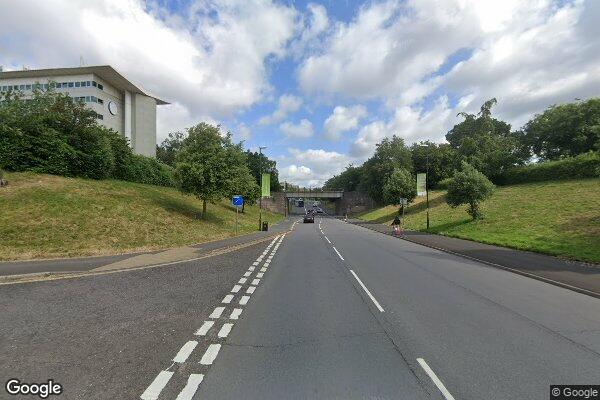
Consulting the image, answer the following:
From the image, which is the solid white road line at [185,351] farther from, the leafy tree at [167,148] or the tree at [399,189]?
the leafy tree at [167,148]

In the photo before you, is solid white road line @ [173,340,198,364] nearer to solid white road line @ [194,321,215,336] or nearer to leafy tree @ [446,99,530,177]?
solid white road line @ [194,321,215,336]

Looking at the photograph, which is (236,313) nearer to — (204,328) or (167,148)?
(204,328)

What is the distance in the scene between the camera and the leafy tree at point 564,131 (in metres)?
54.9

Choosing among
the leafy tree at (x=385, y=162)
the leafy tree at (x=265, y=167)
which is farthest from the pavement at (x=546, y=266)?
the leafy tree at (x=265, y=167)

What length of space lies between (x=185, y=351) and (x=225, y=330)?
102 cm

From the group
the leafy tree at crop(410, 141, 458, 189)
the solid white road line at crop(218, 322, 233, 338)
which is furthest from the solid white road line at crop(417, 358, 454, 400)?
the leafy tree at crop(410, 141, 458, 189)

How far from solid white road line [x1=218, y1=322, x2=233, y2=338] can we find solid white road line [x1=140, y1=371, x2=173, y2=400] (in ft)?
4.81

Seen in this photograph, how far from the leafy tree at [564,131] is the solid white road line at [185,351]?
66797mm

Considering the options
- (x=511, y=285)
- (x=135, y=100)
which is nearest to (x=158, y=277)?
(x=511, y=285)

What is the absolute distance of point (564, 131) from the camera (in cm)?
5916

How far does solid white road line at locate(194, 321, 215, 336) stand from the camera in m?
5.79

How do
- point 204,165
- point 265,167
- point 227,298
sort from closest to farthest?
point 227,298, point 204,165, point 265,167

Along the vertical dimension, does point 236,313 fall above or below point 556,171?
below

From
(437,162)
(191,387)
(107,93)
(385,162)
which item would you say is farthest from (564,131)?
(107,93)
